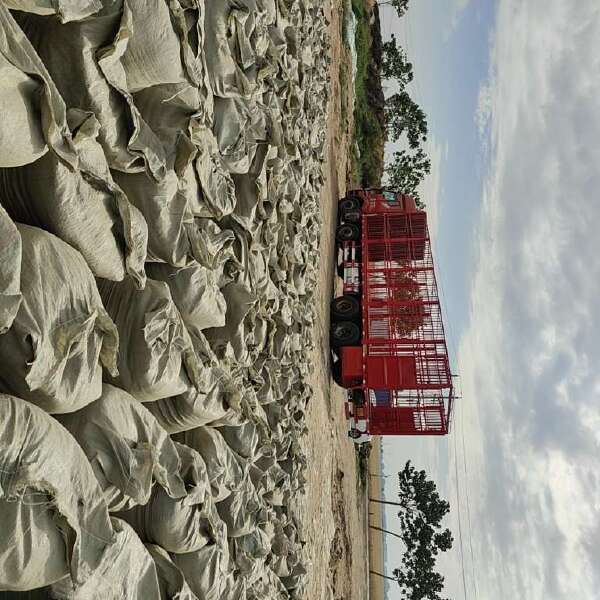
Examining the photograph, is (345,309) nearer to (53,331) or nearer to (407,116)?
(53,331)

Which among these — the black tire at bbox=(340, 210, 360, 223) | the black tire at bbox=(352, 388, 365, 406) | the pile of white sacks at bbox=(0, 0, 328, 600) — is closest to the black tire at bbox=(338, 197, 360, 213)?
the black tire at bbox=(340, 210, 360, 223)

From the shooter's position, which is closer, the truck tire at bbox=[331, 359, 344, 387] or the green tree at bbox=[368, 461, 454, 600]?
the truck tire at bbox=[331, 359, 344, 387]

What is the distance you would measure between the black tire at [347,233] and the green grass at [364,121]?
174 inches

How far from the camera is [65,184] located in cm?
114

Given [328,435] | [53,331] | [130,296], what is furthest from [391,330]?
[53,331]

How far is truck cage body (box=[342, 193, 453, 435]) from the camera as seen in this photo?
666 cm

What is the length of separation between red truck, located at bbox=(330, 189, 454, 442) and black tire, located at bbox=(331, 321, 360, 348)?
1 centimetres

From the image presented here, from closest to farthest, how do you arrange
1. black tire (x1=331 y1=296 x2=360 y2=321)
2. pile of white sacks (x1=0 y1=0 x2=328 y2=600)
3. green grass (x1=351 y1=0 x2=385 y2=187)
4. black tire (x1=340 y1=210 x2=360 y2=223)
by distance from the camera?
pile of white sacks (x1=0 y1=0 x2=328 y2=600)
black tire (x1=331 y1=296 x2=360 y2=321)
black tire (x1=340 y1=210 x2=360 y2=223)
green grass (x1=351 y1=0 x2=385 y2=187)

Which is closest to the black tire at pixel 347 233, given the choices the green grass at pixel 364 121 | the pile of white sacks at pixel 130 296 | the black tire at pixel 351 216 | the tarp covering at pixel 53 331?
the black tire at pixel 351 216

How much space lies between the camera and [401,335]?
7.17 meters

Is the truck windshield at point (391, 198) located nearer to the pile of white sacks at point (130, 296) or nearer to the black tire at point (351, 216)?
the black tire at point (351, 216)

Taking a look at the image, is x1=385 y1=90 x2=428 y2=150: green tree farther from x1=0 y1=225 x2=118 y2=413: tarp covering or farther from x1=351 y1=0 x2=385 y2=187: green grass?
x1=0 y1=225 x2=118 y2=413: tarp covering

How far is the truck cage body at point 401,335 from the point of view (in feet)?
21.8

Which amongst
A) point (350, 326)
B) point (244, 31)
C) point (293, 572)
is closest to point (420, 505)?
point (350, 326)
